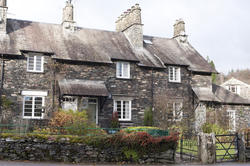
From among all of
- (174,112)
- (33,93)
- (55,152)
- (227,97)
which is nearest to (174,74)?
(174,112)

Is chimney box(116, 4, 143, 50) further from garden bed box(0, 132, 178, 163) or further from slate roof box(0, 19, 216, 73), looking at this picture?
garden bed box(0, 132, 178, 163)

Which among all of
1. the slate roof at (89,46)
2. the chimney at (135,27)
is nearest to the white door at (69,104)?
the slate roof at (89,46)

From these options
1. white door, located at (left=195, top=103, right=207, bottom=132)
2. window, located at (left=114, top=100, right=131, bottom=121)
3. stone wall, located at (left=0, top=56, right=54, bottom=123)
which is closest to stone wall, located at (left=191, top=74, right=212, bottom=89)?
white door, located at (left=195, top=103, right=207, bottom=132)

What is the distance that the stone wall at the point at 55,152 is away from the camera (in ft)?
46.0

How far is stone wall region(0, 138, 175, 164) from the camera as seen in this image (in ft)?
46.0

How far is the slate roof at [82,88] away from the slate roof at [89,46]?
1.58 meters

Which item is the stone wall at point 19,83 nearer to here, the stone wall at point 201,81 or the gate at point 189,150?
the gate at point 189,150

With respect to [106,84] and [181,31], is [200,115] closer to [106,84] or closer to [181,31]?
[106,84]

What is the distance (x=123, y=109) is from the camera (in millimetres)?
25188

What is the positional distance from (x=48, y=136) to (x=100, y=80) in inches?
408

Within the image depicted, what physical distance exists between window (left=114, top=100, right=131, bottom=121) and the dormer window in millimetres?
5879

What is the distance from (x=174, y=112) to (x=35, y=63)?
430 inches

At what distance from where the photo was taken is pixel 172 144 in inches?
635

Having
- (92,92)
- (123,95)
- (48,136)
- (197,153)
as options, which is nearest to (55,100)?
(92,92)
